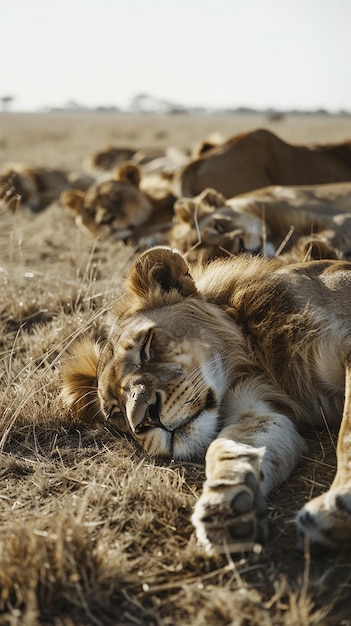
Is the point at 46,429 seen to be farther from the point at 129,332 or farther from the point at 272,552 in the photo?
the point at 272,552

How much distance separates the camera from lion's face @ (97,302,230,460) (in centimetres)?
262

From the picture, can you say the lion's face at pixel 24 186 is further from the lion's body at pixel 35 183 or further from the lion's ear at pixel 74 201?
→ the lion's ear at pixel 74 201

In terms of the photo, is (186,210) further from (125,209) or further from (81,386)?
(81,386)

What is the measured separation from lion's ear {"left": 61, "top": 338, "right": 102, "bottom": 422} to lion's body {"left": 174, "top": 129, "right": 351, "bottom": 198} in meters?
3.71

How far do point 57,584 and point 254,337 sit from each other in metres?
1.27

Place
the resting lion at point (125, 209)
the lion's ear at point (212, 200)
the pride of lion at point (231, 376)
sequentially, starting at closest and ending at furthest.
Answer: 1. the pride of lion at point (231, 376)
2. the lion's ear at point (212, 200)
3. the resting lion at point (125, 209)

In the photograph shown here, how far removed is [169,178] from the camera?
730 centimetres

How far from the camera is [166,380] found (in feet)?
8.71

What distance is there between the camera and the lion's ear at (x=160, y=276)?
3013 millimetres

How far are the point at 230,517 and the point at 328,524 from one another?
0.82 feet

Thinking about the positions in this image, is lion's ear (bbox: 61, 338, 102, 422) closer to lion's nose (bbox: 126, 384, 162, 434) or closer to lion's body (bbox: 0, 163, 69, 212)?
lion's nose (bbox: 126, 384, 162, 434)

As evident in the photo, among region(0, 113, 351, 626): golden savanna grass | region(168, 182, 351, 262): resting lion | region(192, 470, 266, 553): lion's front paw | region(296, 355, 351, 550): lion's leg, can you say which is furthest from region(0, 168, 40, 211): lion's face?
region(296, 355, 351, 550): lion's leg

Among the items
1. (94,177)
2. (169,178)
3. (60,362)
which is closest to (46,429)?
(60,362)

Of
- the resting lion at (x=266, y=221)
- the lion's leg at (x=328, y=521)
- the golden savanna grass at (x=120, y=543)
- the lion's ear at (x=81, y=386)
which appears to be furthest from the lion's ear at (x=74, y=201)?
the lion's leg at (x=328, y=521)
